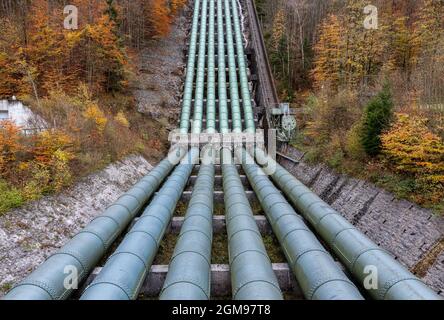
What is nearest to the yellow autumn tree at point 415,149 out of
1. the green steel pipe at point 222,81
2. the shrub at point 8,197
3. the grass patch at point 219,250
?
the grass patch at point 219,250

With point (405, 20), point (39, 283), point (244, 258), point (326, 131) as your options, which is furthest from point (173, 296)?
point (405, 20)

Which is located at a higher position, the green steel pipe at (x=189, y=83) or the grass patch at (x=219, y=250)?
the green steel pipe at (x=189, y=83)

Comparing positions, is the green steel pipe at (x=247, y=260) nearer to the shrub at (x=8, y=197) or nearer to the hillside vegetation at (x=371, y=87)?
the hillside vegetation at (x=371, y=87)

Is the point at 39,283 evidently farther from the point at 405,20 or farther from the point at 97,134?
the point at 405,20

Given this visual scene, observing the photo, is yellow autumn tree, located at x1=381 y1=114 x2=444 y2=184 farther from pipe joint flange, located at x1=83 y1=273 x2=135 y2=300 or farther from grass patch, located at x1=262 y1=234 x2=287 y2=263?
pipe joint flange, located at x1=83 y1=273 x2=135 y2=300

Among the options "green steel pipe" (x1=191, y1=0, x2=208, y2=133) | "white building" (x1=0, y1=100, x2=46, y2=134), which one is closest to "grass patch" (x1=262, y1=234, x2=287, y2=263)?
"white building" (x1=0, y1=100, x2=46, y2=134)

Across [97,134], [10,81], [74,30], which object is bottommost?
[97,134]
